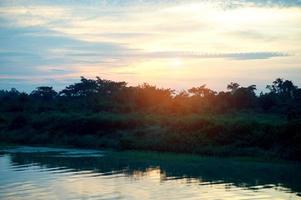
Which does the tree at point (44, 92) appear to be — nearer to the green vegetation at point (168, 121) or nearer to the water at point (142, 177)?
the green vegetation at point (168, 121)

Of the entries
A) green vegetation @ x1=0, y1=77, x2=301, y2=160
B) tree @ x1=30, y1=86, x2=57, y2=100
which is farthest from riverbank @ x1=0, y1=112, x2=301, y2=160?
tree @ x1=30, y1=86, x2=57, y2=100

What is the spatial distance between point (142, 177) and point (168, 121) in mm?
16871

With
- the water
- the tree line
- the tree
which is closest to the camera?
the water

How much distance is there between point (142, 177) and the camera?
77.1 feet

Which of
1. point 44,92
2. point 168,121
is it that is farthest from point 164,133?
point 44,92

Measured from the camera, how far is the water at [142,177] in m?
18.6

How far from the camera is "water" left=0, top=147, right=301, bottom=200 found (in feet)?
60.9

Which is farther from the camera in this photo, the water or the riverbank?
the riverbank

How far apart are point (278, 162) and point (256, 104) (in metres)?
25.4

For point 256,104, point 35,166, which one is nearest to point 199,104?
point 256,104

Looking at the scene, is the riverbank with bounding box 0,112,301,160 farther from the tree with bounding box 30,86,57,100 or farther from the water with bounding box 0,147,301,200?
the tree with bounding box 30,86,57,100

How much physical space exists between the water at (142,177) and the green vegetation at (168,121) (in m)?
3.52

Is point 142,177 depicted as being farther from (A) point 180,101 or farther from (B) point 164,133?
(A) point 180,101

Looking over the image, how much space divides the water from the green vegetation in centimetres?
352
